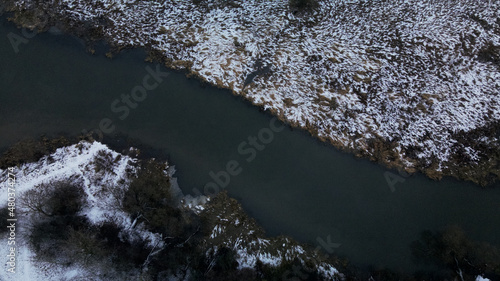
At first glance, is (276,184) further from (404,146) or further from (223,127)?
(404,146)

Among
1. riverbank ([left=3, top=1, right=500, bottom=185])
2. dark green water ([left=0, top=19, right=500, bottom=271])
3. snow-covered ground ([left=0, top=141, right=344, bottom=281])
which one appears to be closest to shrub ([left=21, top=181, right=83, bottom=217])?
snow-covered ground ([left=0, top=141, right=344, bottom=281])

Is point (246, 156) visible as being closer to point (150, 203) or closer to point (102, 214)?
point (150, 203)

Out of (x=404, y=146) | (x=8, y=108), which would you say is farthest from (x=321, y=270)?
(x=8, y=108)

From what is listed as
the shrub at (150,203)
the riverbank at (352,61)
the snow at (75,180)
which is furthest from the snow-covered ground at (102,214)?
the riverbank at (352,61)

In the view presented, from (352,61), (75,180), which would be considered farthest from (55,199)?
(352,61)

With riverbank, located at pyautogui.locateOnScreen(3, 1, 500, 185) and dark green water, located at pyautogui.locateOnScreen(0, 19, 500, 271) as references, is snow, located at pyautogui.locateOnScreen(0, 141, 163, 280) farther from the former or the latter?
riverbank, located at pyautogui.locateOnScreen(3, 1, 500, 185)

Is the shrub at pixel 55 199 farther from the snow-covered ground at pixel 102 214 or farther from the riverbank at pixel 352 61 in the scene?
the riverbank at pixel 352 61
